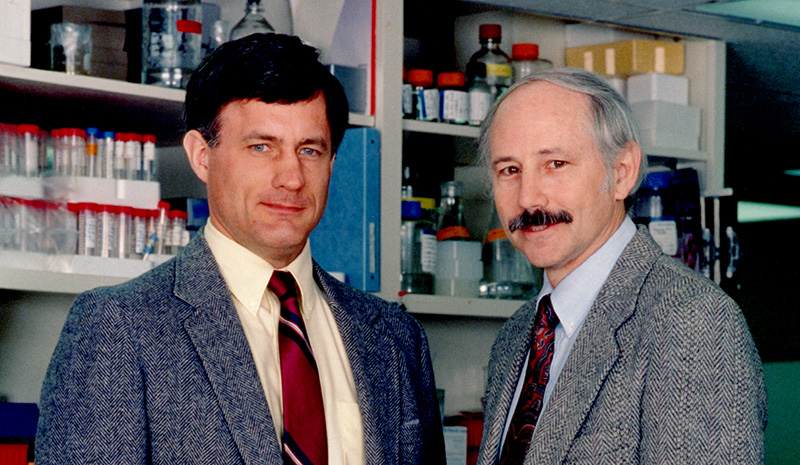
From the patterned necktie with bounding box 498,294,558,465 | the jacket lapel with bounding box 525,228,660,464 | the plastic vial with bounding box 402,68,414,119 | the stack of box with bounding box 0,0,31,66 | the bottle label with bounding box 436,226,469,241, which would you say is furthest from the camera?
the bottle label with bounding box 436,226,469,241

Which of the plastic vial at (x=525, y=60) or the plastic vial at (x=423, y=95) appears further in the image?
the plastic vial at (x=525, y=60)

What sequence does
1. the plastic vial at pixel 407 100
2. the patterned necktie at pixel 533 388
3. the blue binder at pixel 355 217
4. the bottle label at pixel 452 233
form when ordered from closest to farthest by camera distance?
the patterned necktie at pixel 533 388 < the blue binder at pixel 355 217 < the plastic vial at pixel 407 100 < the bottle label at pixel 452 233

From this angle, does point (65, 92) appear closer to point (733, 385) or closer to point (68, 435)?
point (68, 435)

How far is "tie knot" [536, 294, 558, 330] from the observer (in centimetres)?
160

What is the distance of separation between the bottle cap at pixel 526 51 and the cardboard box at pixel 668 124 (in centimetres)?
36

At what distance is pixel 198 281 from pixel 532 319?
0.53m

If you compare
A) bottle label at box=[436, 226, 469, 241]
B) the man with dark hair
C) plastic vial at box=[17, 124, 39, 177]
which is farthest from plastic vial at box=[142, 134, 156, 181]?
bottle label at box=[436, 226, 469, 241]

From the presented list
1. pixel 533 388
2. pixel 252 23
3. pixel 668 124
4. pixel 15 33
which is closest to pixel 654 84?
pixel 668 124

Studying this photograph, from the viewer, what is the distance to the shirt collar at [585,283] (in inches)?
60.9

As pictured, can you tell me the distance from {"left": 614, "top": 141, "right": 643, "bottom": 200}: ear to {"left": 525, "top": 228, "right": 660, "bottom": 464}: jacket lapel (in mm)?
100

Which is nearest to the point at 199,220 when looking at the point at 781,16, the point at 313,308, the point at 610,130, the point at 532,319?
the point at 313,308

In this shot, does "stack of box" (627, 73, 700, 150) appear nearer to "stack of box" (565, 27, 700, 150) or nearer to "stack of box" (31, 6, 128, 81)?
"stack of box" (565, 27, 700, 150)

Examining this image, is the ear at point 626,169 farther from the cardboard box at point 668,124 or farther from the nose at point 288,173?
the cardboard box at point 668,124

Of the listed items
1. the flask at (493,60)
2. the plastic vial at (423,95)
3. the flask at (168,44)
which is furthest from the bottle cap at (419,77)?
the flask at (168,44)
